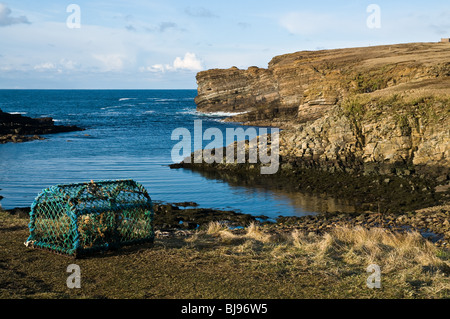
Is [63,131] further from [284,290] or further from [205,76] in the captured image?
[284,290]

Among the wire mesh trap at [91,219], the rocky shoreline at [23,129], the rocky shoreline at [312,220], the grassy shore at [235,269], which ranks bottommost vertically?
the rocky shoreline at [312,220]

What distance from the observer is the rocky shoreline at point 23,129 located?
60.4 metres

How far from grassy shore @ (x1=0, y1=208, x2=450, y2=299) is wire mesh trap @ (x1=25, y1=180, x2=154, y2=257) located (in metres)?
0.31

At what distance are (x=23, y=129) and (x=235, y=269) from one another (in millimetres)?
63611

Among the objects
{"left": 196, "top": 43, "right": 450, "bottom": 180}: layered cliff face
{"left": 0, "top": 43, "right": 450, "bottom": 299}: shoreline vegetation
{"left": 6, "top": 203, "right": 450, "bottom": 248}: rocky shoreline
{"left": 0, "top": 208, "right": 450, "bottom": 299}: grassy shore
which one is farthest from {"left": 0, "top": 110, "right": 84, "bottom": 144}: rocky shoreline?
{"left": 0, "top": 208, "right": 450, "bottom": 299}: grassy shore

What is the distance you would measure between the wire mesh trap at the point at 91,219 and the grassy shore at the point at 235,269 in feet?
1.02

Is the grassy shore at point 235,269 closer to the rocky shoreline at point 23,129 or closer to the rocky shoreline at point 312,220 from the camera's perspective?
the rocky shoreline at point 312,220

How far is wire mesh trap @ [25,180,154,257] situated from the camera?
39.0 ft

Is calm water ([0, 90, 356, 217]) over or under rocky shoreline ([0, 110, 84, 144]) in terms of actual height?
under

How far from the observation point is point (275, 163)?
36.5 metres

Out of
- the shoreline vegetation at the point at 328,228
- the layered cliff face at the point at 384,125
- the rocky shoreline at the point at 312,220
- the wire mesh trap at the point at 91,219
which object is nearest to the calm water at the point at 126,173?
the shoreline vegetation at the point at 328,228

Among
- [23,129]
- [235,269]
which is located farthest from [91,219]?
[23,129]

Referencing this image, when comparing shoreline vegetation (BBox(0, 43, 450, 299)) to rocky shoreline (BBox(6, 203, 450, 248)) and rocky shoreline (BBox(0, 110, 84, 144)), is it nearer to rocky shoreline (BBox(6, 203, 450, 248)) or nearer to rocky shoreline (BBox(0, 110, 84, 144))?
rocky shoreline (BBox(6, 203, 450, 248))

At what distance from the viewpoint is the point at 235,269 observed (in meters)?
10.9
